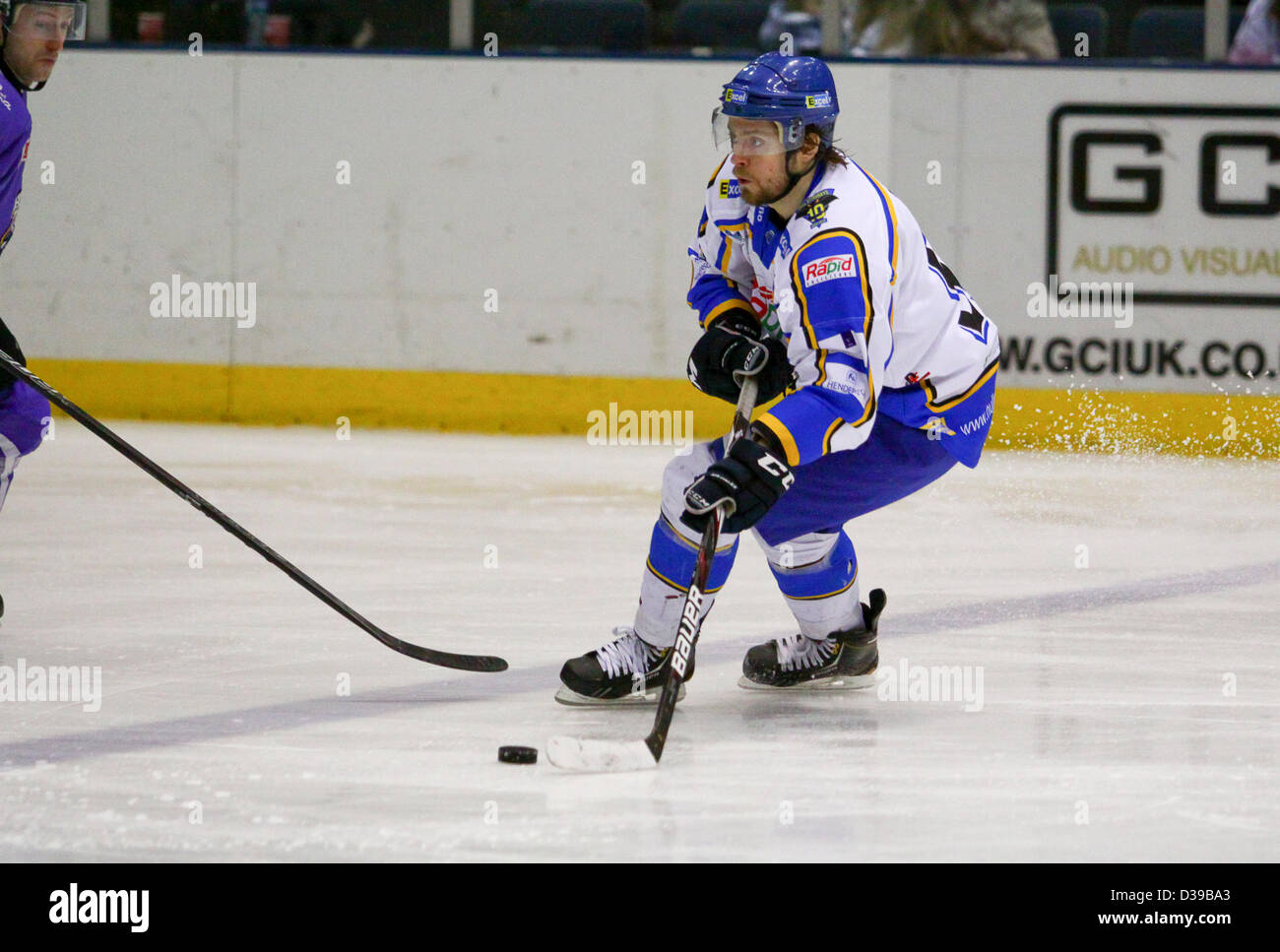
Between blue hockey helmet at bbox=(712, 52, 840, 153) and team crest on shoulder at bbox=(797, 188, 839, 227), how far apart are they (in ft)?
0.30

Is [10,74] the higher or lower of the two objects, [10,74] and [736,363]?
the higher

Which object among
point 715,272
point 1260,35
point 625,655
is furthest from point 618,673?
point 1260,35

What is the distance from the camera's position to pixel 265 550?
342 cm

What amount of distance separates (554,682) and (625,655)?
22 centimetres

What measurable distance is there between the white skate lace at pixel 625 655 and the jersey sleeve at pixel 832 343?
0.55 metres

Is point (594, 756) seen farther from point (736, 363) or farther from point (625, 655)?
point (736, 363)

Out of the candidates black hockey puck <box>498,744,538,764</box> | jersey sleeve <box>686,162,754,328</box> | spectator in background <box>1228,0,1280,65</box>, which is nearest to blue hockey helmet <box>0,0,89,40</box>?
jersey sleeve <box>686,162,754,328</box>

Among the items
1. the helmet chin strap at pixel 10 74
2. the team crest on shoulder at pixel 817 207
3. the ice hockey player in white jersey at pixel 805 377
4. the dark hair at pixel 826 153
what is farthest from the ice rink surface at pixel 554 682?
the helmet chin strap at pixel 10 74

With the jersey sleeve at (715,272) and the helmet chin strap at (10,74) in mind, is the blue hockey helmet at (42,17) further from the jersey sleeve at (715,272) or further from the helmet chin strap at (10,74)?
the jersey sleeve at (715,272)

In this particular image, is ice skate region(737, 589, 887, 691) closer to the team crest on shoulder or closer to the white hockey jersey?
the white hockey jersey

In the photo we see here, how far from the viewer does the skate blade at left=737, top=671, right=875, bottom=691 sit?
348 cm

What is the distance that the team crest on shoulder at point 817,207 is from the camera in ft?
9.88

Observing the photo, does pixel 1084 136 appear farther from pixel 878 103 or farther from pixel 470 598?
pixel 470 598

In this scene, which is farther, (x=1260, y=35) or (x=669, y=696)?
(x=1260, y=35)
